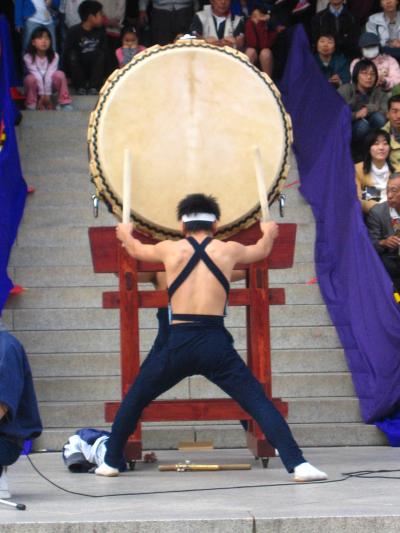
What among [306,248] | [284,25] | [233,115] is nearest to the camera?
[233,115]

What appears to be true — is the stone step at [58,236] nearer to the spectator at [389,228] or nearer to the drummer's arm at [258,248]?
the spectator at [389,228]

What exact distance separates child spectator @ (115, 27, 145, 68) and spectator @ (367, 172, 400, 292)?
3.79 meters

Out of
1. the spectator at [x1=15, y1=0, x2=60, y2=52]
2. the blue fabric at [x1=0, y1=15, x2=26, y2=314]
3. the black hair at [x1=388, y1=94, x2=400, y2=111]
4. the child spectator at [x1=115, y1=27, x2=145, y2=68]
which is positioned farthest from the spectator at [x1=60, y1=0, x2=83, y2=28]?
the black hair at [x1=388, y1=94, x2=400, y2=111]

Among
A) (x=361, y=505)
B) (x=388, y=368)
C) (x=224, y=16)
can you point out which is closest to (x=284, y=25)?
(x=224, y=16)

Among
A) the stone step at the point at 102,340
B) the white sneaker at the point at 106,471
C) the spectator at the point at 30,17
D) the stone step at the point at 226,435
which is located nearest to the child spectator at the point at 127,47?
the spectator at the point at 30,17

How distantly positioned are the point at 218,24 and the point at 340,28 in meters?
1.35

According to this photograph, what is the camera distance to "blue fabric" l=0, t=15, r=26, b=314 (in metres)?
11.3

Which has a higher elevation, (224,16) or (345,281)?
(224,16)

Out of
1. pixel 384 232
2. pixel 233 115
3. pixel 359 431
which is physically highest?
pixel 233 115

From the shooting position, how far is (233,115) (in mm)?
8750

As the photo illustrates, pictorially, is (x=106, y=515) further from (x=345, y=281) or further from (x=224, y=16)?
(x=224, y=16)

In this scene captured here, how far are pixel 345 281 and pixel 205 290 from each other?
10.7 ft

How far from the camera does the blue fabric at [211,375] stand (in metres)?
7.80

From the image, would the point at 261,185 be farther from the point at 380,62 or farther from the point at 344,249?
the point at 380,62
